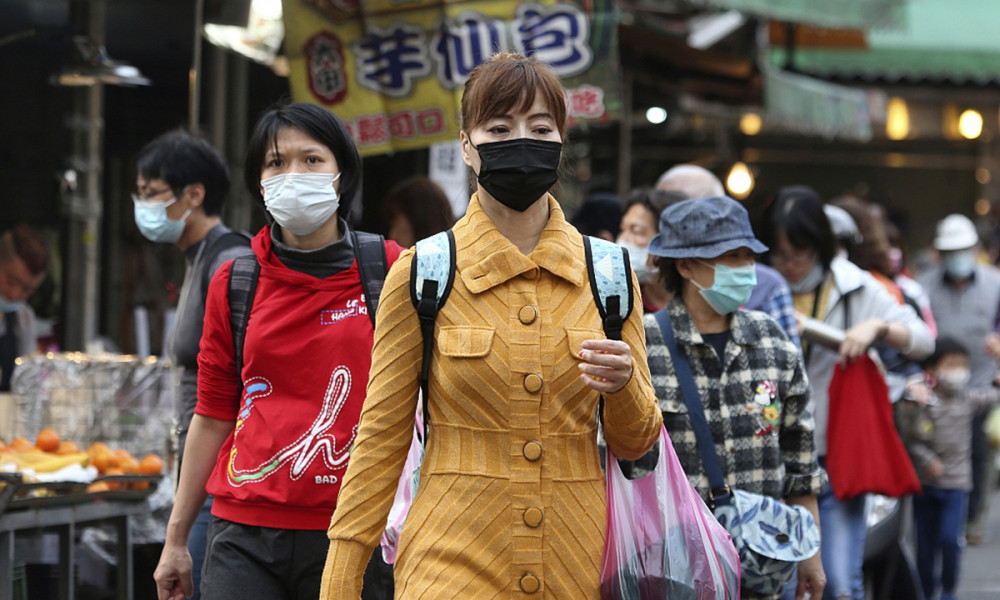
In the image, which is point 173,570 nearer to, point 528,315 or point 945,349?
point 528,315

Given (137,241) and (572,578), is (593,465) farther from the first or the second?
(137,241)

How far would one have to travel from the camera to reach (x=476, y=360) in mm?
2955

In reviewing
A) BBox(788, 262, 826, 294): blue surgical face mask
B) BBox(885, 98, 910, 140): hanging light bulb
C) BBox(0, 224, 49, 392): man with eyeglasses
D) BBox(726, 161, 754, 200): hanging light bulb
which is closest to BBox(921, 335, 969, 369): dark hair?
BBox(788, 262, 826, 294): blue surgical face mask

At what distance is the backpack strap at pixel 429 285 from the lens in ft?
9.84

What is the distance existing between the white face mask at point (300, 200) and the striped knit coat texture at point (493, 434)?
1012 mm

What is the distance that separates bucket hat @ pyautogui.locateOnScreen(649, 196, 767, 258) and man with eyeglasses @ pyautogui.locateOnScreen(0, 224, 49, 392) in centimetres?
461

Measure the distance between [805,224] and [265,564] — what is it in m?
3.22

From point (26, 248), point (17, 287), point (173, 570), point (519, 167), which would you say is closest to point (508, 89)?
point (519, 167)

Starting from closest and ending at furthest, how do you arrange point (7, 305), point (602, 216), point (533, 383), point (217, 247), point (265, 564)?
point (533, 383), point (265, 564), point (217, 247), point (602, 216), point (7, 305)

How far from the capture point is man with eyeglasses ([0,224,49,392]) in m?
7.83

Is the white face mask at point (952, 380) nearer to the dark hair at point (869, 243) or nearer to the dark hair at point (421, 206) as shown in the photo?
the dark hair at point (869, 243)

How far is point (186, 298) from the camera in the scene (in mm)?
4781

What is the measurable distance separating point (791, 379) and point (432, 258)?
178 centimetres

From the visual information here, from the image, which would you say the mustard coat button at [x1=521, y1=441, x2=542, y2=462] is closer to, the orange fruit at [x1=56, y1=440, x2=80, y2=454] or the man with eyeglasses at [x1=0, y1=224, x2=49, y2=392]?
the orange fruit at [x1=56, y1=440, x2=80, y2=454]
